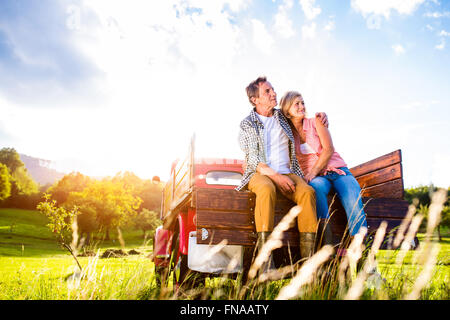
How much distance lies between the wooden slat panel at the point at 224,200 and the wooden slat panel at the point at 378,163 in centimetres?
150

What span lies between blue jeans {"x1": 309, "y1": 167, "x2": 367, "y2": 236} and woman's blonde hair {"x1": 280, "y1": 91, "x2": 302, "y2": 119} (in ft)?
2.59

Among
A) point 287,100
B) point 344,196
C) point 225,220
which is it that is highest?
point 287,100

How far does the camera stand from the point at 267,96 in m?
3.46

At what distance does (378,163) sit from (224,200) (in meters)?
1.83

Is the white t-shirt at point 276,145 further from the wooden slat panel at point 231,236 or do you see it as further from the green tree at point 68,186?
the green tree at point 68,186

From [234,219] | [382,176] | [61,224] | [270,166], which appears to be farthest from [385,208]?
[61,224]

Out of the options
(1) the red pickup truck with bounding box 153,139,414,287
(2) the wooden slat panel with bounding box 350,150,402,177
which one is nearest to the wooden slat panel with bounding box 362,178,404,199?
(1) the red pickup truck with bounding box 153,139,414,287

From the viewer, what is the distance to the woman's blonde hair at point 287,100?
3.41 metres

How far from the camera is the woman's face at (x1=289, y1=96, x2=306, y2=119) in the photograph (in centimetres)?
335

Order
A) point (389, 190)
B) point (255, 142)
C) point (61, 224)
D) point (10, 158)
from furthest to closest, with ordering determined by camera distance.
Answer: point (10, 158) < point (61, 224) < point (389, 190) < point (255, 142)

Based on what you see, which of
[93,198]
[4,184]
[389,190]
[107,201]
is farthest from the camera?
[4,184]

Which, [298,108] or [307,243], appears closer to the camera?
[307,243]

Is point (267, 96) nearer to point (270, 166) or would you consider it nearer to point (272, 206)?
point (270, 166)

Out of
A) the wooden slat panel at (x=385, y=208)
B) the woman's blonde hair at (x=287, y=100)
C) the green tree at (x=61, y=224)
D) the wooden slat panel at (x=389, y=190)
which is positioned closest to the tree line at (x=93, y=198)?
the green tree at (x=61, y=224)
